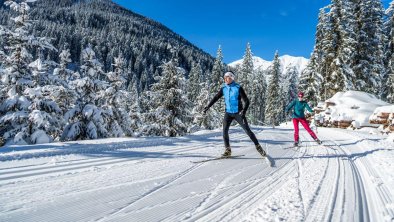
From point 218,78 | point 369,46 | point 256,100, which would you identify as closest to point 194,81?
point 256,100

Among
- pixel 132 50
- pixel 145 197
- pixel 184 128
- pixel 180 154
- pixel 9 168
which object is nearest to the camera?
pixel 145 197

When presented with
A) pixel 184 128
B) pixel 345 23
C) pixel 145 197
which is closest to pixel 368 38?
pixel 345 23

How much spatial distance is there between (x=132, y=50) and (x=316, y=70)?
16025 centimetres

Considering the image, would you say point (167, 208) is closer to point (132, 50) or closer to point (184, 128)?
point (184, 128)

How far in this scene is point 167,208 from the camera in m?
3.55

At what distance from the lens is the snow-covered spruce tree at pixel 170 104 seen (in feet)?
82.0

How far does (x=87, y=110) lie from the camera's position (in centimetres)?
1755

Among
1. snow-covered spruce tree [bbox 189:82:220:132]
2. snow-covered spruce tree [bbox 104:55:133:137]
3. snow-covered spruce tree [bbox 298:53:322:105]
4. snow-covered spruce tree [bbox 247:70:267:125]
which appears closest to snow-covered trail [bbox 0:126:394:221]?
snow-covered spruce tree [bbox 104:55:133:137]

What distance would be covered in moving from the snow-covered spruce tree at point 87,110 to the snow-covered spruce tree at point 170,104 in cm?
654

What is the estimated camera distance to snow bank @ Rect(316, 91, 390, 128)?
82.5ft

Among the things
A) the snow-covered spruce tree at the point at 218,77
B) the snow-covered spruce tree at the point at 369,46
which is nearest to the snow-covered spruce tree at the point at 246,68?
the snow-covered spruce tree at the point at 218,77

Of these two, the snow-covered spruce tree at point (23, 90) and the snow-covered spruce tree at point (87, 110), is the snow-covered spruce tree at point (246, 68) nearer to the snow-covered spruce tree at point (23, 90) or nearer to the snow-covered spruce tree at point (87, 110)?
the snow-covered spruce tree at point (87, 110)

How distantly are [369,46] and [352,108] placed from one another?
13927mm

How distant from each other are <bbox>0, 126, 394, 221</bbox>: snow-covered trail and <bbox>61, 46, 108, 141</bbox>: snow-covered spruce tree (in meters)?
10.5
